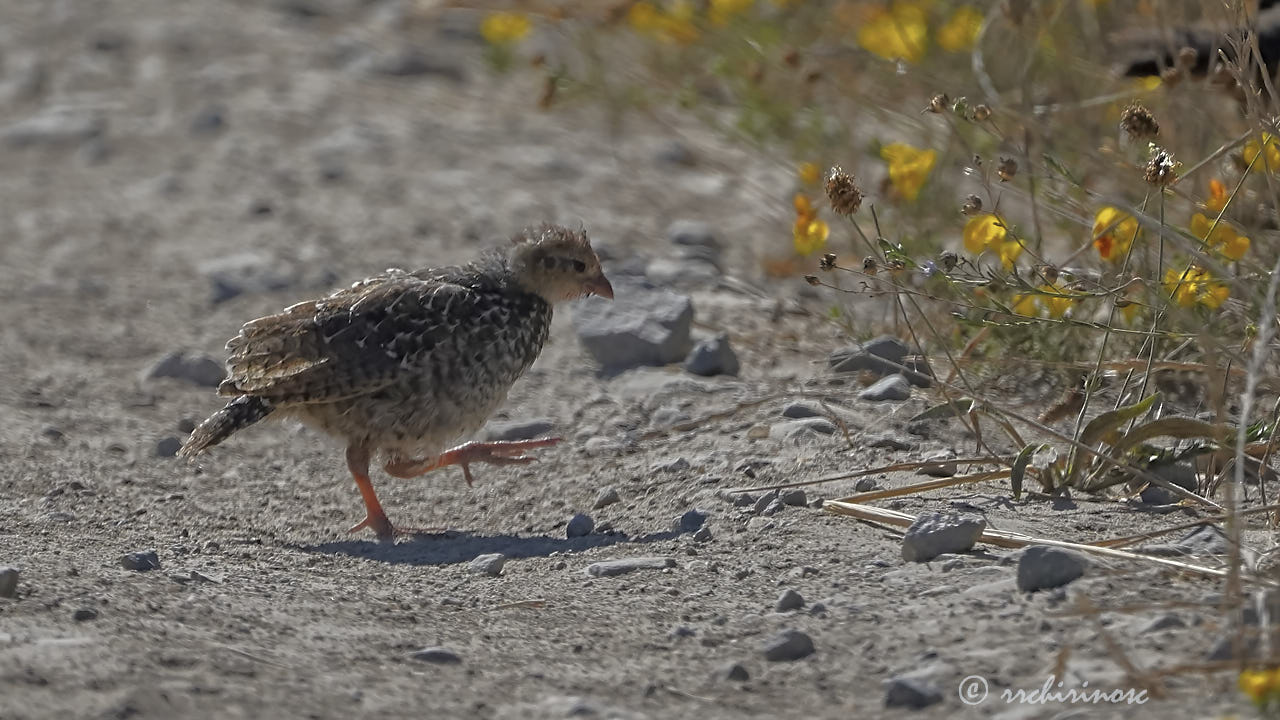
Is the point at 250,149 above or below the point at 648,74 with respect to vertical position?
below

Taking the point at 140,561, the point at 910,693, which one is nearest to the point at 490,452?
the point at 140,561

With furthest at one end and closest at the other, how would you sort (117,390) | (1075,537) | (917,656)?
1. (117,390)
2. (1075,537)
3. (917,656)

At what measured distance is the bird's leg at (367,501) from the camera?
6.14m

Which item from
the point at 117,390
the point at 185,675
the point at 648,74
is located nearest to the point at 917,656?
the point at 185,675

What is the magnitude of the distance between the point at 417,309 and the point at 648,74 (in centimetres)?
464

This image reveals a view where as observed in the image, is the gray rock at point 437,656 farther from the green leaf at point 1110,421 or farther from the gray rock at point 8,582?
the green leaf at point 1110,421

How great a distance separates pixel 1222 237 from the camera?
548 centimetres

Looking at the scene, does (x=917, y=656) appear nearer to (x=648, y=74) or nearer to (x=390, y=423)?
(x=390, y=423)

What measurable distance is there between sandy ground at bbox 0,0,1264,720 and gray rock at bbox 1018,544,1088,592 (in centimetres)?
5

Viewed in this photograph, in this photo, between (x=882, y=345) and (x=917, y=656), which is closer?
(x=917, y=656)

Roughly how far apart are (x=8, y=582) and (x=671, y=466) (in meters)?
2.43

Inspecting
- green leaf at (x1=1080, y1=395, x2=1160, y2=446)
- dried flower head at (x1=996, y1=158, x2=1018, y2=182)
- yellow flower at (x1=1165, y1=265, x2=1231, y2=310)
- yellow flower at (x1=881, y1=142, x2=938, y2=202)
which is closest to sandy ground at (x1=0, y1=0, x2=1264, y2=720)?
green leaf at (x1=1080, y1=395, x2=1160, y2=446)

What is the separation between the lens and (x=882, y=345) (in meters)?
6.79

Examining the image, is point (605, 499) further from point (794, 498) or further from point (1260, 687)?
point (1260, 687)
